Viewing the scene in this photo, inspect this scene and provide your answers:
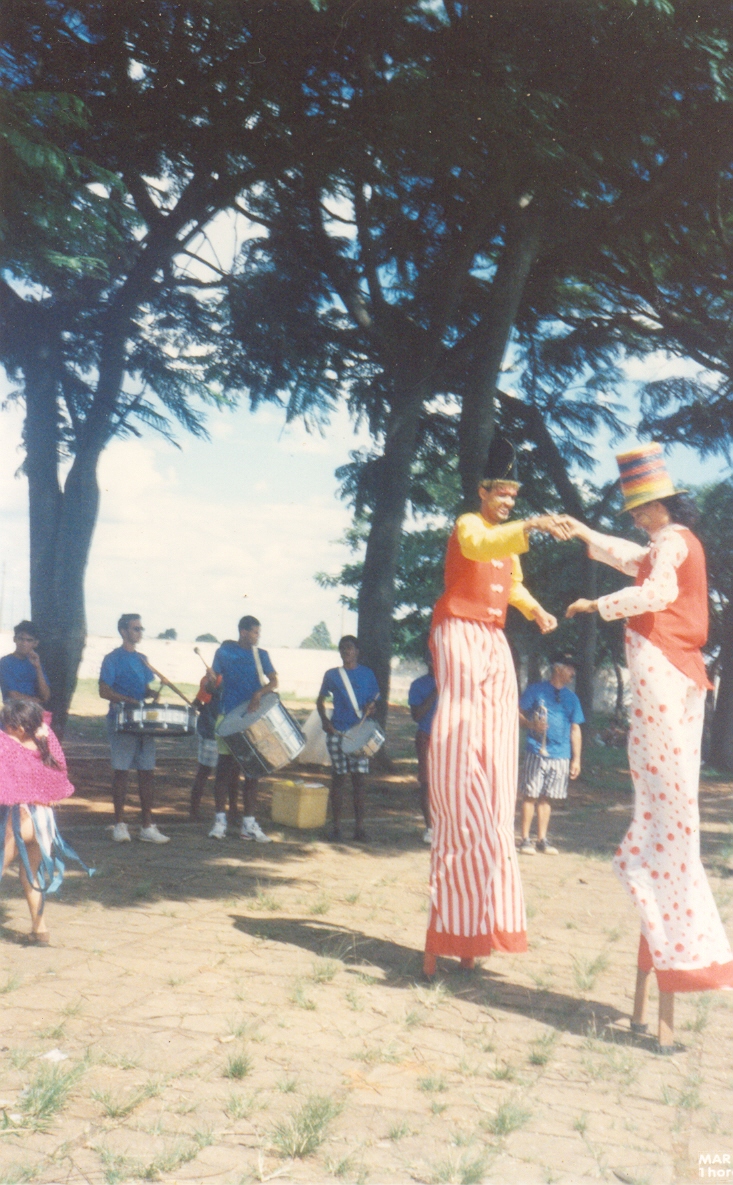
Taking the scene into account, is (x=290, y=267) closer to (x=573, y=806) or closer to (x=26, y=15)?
(x=26, y=15)

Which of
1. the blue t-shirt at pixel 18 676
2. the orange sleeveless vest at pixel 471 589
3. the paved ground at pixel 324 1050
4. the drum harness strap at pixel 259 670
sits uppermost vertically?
the orange sleeveless vest at pixel 471 589

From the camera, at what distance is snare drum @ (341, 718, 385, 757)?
888cm

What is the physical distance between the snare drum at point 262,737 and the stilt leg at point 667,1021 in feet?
13.7

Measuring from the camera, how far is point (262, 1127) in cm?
303

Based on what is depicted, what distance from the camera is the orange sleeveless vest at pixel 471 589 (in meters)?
4.75

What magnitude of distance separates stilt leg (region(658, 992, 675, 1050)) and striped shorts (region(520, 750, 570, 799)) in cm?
470

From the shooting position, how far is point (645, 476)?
4242 millimetres

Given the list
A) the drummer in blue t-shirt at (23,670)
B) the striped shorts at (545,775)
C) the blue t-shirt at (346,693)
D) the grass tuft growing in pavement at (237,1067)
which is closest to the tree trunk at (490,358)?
the blue t-shirt at (346,693)

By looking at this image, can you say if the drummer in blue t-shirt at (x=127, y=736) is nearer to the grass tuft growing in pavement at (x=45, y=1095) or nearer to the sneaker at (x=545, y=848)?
the sneaker at (x=545, y=848)

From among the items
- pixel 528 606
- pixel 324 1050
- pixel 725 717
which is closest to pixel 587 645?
pixel 725 717

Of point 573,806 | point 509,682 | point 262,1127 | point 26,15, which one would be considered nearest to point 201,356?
point 26,15

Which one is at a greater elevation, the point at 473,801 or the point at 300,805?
the point at 473,801

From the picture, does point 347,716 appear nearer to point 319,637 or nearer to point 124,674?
point 124,674

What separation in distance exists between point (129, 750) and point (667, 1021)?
508cm
